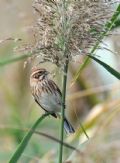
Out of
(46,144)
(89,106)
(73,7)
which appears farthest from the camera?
(89,106)

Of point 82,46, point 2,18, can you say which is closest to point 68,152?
point 82,46

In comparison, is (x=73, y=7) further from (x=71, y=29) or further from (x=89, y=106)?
(x=89, y=106)

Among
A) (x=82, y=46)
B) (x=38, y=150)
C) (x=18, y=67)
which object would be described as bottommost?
(x=18, y=67)

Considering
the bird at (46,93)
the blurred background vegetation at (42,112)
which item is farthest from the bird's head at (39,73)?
the blurred background vegetation at (42,112)

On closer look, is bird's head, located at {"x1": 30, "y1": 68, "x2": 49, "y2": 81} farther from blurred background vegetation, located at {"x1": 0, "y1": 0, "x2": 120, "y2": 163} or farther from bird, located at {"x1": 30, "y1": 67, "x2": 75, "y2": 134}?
blurred background vegetation, located at {"x1": 0, "y1": 0, "x2": 120, "y2": 163}

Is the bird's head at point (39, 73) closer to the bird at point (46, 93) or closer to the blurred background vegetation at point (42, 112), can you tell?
the bird at point (46, 93)

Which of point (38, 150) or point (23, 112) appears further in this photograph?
point (23, 112)

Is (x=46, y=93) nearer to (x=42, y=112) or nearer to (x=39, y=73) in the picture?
(x=39, y=73)

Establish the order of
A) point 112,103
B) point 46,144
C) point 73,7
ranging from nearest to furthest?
point 73,7, point 112,103, point 46,144
